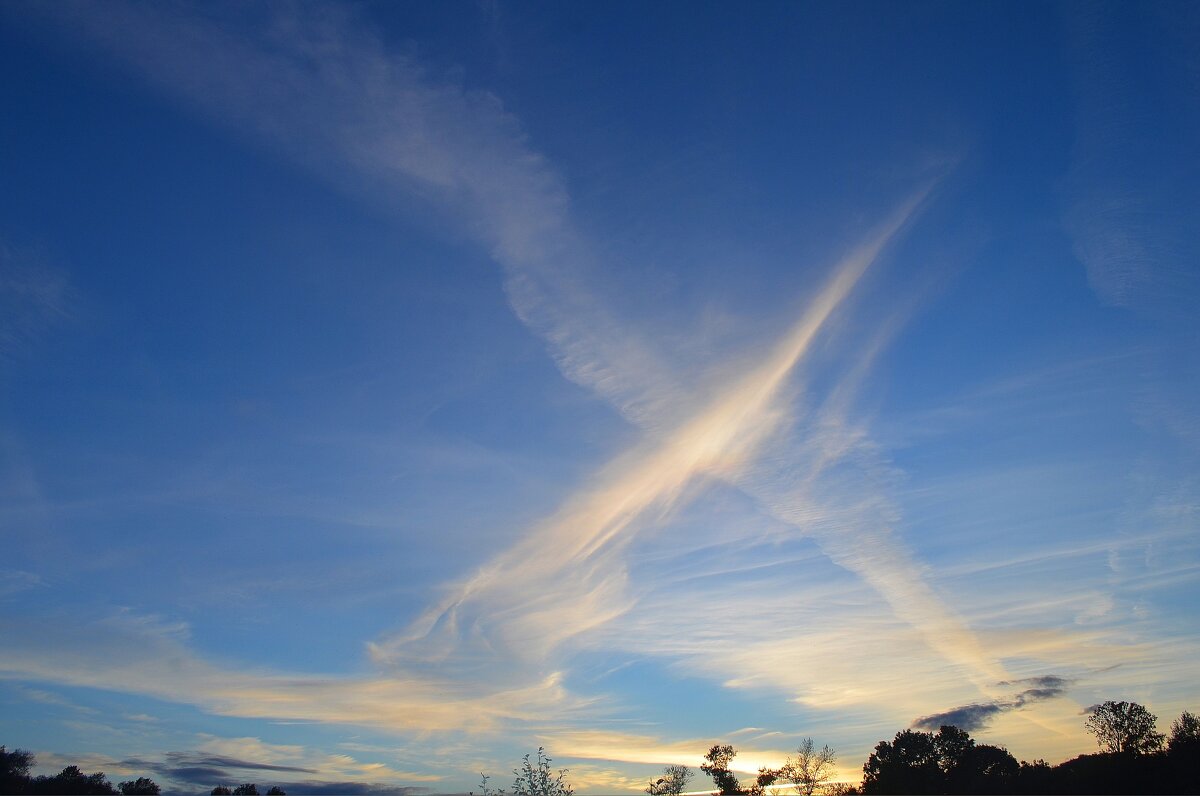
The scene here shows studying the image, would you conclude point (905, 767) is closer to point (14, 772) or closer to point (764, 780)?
point (764, 780)

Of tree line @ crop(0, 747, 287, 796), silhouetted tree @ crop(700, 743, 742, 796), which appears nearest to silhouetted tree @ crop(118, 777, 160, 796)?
tree line @ crop(0, 747, 287, 796)

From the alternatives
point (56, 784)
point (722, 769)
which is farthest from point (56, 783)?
point (722, 769)

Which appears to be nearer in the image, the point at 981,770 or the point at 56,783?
the point at 56,783

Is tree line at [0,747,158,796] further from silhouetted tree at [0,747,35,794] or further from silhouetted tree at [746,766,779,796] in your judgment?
silhouetted tree at [746,766,779,796]

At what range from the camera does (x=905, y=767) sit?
408ft

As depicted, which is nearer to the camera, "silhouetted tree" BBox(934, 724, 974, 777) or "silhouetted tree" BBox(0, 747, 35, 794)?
"silhouetted tree" BBox(0, 747, 35, 794)

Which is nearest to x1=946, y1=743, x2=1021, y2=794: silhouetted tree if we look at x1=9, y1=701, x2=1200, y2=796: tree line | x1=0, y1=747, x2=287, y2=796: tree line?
x1=9, y1=701, x2=1200, y2=796: tree line

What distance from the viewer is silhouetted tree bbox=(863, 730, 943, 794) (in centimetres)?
11769

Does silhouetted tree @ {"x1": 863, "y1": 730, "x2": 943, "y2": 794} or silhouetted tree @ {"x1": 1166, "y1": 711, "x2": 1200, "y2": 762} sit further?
silhouetted tree @ {"x1": 863, "y1": 730, "x2": 943, "y2": 794}

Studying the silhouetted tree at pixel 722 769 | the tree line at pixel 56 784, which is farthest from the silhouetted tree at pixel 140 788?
the silhouetted tree at pixel 722 769

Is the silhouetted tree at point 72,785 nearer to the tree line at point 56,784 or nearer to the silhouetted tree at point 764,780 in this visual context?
the tree line at point 56,784

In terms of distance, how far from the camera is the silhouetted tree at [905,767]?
117688 mm

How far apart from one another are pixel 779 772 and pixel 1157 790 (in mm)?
51712

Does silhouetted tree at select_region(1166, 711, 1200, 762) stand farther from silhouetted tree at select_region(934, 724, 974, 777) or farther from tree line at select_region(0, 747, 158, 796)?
tree line at select_region(0, 747, 158, 796)
